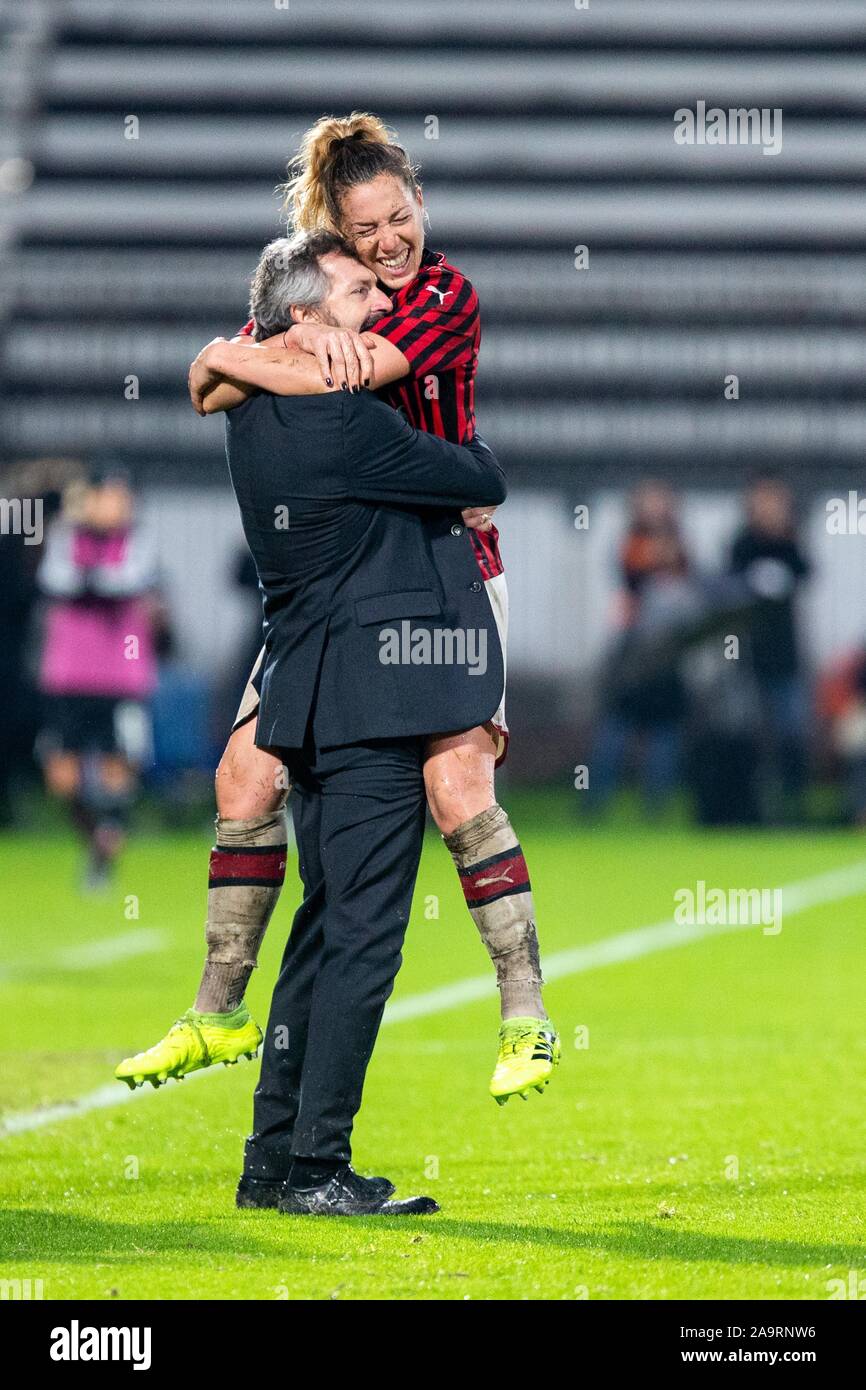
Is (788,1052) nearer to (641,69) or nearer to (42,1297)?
(42,1297)

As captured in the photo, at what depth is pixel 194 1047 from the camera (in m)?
4.44

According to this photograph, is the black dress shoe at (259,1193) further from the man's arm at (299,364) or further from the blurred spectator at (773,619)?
the blurred spectator at (773,619)

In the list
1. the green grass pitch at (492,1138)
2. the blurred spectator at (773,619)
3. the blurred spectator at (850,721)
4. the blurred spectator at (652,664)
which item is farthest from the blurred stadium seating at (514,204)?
the green grass pitch at (492,1138)

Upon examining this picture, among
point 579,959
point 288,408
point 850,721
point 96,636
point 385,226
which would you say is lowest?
point 579,959

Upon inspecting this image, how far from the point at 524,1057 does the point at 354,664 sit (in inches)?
29.8

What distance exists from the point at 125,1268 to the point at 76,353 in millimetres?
20725

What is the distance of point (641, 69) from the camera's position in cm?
2589

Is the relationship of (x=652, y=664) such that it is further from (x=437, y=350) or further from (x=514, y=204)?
(x=437, y=350)

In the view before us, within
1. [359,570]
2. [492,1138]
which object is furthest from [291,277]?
[492,1138]

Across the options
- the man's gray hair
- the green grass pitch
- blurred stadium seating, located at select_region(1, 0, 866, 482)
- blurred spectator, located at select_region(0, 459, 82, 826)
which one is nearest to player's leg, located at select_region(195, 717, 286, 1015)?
the green grass pitch

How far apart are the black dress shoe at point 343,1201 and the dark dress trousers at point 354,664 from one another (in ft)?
0.18

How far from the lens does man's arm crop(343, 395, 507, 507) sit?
14.2ft

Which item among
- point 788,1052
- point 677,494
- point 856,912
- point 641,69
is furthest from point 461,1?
point 788,1052
